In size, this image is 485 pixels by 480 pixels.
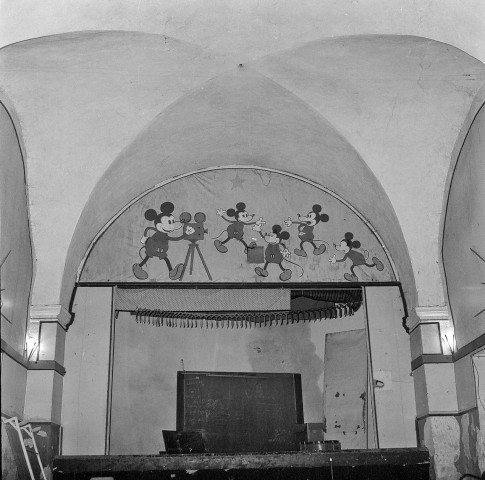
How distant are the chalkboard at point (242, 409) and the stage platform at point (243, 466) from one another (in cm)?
258

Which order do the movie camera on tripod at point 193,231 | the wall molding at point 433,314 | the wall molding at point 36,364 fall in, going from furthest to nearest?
1. the movie camera on tripod at point 193,231
2. the wall molding at point 433,314
3. the wall molding at point 36,364

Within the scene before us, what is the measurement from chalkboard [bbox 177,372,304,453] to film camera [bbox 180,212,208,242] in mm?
1967

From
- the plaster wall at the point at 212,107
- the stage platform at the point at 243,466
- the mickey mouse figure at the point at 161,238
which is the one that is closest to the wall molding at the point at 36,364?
the plaster wall at the point at 212,107

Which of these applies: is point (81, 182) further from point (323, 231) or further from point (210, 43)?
point (323, 231)

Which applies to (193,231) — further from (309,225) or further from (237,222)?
(309,225)

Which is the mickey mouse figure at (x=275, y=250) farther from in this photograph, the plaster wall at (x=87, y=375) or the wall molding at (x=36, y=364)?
the wall molding at (x=36, y=364)


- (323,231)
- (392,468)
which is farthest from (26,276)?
(392,468)

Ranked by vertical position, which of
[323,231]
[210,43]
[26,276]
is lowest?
[26,276]

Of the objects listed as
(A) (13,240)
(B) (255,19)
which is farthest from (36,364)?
(B) (255,19)

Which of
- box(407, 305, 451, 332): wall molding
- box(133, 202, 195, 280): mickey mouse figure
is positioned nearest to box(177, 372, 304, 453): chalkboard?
box(133, 202, 195, 280): mickey mouse figure

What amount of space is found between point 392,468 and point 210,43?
4.11m

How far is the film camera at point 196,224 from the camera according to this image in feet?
25.3

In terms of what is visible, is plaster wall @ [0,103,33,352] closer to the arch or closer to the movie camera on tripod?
the arch

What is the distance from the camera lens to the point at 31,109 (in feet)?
19.6
